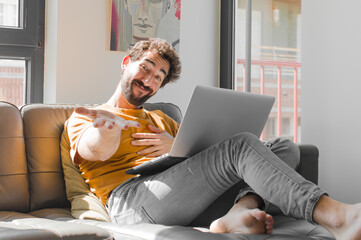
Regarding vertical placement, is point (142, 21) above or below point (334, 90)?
above

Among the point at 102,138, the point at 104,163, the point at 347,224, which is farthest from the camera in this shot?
the point at 104,163

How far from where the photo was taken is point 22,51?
252 cm

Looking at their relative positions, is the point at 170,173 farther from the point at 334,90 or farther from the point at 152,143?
the point at 334,90

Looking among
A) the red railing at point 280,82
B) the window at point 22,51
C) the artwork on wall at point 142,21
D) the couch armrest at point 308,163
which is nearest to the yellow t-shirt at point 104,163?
the couch armrest at point 308,163

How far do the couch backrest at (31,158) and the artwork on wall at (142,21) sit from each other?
0.84 meters

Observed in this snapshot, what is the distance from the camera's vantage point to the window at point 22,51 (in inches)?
98.0

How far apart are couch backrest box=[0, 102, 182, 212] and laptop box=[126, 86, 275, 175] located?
48 cm

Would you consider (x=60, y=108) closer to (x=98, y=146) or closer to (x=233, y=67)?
(x=98, y=146)

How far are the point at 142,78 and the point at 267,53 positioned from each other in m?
1.46

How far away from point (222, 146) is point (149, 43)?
79 centimetres

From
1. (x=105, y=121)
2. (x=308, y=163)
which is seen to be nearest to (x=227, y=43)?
(x=308, y=163)

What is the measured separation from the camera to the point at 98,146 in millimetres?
1625

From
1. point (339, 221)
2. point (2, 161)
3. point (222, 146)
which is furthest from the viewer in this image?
point (2, 161)

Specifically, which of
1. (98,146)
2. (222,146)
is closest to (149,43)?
(98,146)
